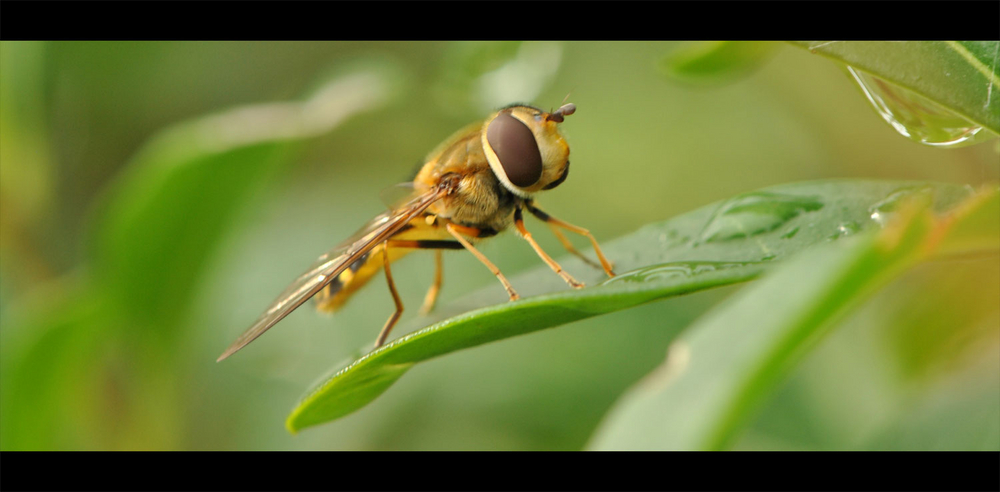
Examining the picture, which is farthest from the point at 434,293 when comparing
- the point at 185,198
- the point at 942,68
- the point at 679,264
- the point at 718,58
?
the point at 942,68

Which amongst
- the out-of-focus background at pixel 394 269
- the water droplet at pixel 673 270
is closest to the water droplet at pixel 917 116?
the water droplet at pixel 673 270

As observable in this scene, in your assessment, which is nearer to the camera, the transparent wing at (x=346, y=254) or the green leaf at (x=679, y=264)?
the green leaf at (x=679, y=264)

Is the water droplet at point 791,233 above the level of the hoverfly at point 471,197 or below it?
below

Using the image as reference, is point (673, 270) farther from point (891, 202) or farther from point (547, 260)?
point (547, 260)

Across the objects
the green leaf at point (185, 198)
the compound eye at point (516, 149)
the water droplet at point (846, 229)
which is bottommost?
the water droplet at point (846, 229)

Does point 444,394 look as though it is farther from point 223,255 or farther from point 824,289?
point 824,289

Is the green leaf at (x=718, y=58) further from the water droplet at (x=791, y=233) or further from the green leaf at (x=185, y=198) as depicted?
the green leaf at (x=185, y=198)
